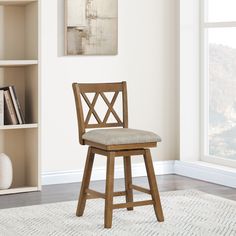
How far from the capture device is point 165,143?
5629 mm

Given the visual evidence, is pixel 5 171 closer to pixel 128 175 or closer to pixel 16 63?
pixel 16 63

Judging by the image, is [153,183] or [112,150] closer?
[112,150]

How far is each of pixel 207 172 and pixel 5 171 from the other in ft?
5.39

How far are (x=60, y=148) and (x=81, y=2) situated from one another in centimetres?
116

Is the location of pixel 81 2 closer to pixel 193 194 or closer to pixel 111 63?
pixel 111 63

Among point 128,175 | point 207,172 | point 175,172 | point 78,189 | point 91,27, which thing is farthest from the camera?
point 175,172

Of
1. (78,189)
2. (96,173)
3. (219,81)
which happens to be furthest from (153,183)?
(219,81)

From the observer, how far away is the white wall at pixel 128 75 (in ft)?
16.6

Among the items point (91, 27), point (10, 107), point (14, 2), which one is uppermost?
point (14, 2)

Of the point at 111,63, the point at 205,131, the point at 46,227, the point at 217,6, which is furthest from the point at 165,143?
the point at 46,227

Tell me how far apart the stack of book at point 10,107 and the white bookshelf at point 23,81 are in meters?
0.07

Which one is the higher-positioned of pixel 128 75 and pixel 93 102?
pixel 128 75

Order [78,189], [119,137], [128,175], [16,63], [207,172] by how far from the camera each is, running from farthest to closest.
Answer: [207,172]
[78,189]
[16,63]
[128,175]
[119,137]

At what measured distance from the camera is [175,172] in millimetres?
5621
